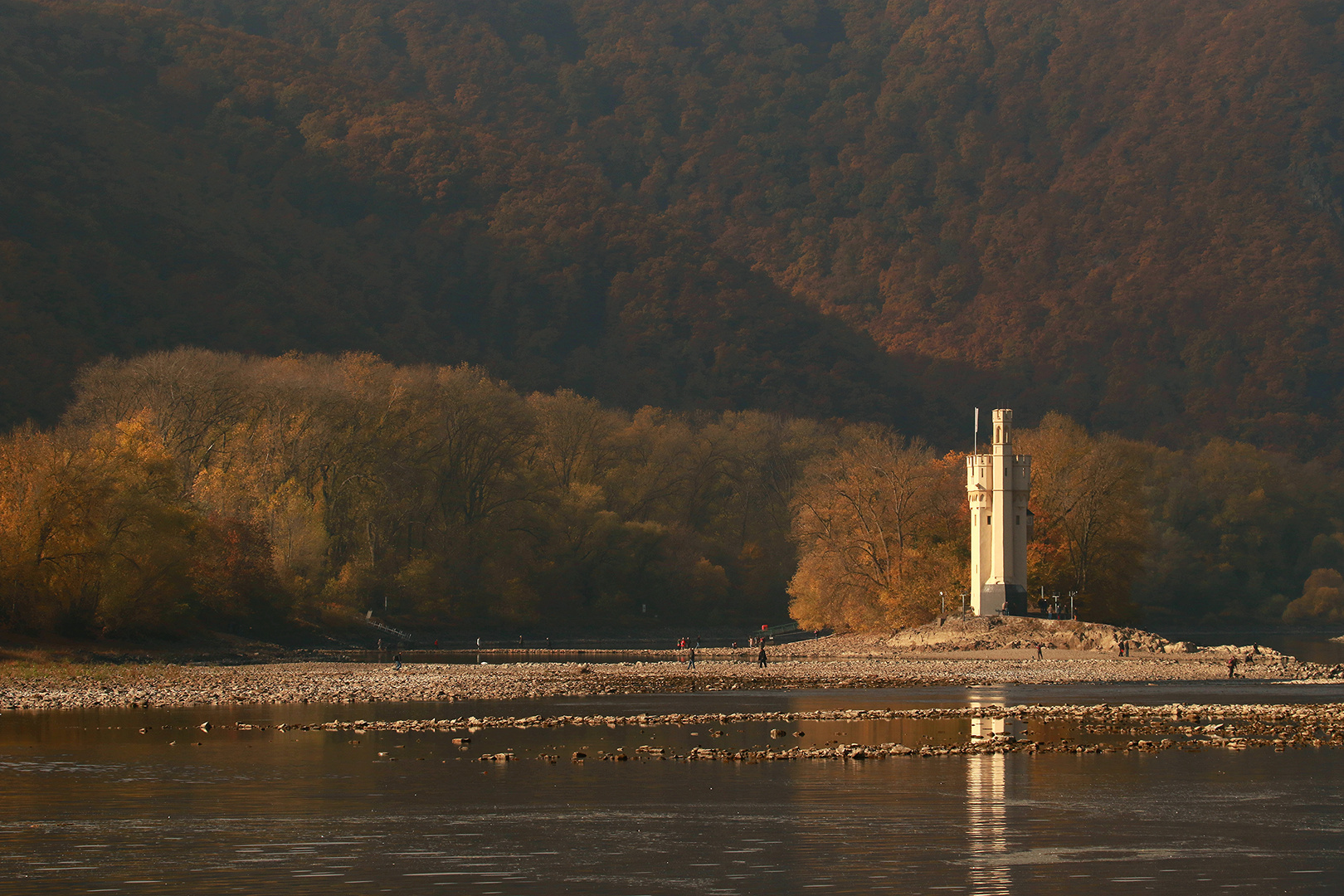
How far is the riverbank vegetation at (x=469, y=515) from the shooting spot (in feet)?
212

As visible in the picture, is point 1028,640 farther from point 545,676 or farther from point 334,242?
point 334,242

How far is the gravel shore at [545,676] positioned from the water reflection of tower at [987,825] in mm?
20128

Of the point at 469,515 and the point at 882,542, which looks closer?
the point at 882,542

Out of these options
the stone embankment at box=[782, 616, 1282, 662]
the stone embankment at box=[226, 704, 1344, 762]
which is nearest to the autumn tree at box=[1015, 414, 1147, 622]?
the stone embankment at box=[782, 616, 1282, 662]

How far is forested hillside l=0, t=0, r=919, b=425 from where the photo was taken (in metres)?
134

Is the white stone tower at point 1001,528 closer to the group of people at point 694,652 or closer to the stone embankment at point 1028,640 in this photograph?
the stone embankment at point 1028,640

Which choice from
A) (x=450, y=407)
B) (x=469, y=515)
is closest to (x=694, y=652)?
(x=469, y=515)

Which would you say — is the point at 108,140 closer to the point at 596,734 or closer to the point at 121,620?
the point at 121,620

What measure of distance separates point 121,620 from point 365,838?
145 ft

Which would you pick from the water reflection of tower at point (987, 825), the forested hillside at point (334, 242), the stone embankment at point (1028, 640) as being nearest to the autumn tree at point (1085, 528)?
the stone embankment at point (1028, 640)

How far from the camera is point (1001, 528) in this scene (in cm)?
7956

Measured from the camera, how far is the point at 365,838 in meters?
22.7

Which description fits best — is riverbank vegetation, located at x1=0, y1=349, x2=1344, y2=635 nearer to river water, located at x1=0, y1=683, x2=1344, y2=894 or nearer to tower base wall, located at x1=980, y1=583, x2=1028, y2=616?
tower base wall, located at x1=980, y1=583, x2=1028, y2=616

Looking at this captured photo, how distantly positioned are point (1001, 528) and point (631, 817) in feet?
188
